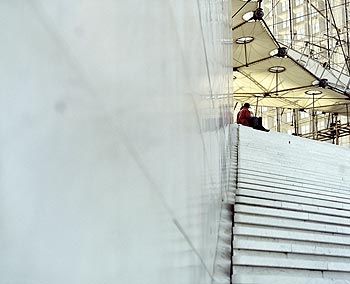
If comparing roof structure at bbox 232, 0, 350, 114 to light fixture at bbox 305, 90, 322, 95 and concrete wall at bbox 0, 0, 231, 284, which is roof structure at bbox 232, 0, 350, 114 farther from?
concrete wall at bbox 0, 0, 231, 284

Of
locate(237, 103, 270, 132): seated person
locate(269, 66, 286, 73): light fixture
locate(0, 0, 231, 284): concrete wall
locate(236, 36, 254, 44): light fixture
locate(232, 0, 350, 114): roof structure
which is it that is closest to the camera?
locate(0, 0, 231, 284): concrete wall

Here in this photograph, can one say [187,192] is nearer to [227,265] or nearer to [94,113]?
[94,113]

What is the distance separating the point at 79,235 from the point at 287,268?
50.2 inches

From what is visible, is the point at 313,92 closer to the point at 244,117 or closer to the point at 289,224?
the point at 244,117

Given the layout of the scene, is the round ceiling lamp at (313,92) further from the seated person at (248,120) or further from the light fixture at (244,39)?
the light fixture at (244,39)

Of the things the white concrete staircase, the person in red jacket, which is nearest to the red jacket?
the person in red jacket

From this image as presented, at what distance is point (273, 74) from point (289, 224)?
5.21m

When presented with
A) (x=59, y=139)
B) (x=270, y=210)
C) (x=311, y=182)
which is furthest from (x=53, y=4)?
(x=311, y=182)

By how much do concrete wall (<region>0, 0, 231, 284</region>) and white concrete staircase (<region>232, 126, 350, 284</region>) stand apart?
939 mm

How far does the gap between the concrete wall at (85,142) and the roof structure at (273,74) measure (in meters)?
4.79

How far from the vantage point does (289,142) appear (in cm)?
436

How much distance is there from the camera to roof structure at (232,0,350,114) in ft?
17.6

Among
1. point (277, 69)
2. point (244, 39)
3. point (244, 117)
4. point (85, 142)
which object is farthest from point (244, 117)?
point (85, 142)

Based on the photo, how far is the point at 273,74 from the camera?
263 inches
